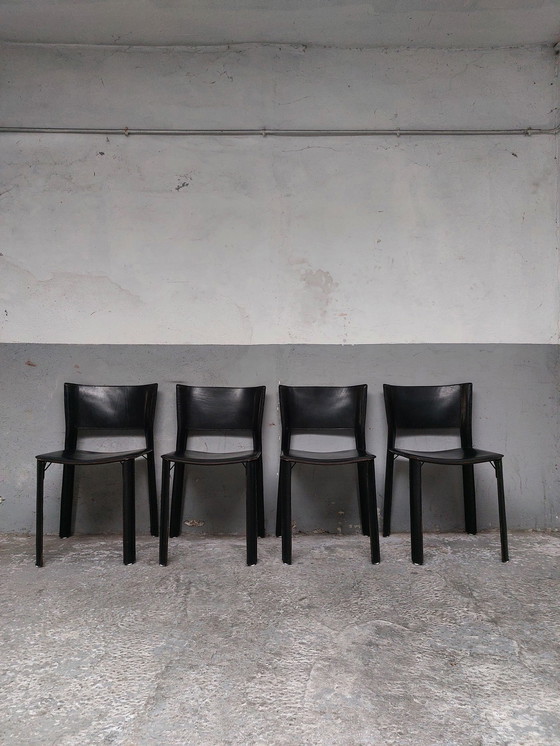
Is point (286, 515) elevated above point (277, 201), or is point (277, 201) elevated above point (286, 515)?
point (277, 201)

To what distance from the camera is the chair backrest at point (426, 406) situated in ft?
8.92

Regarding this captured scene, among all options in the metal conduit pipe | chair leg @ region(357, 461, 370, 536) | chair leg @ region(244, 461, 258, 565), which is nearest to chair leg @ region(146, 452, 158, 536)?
chair leg @ region(244, 461, 258, 565)

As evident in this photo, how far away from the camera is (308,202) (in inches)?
114

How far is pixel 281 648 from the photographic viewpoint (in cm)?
163

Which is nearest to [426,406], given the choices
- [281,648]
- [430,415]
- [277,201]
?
[430,415]

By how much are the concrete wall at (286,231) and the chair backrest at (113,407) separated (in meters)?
0.17

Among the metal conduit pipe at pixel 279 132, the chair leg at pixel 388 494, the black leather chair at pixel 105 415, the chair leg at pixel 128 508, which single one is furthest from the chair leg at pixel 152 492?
the metal conduit pipe at pixel 279 132

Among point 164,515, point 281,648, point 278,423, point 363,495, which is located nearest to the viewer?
point 281,648

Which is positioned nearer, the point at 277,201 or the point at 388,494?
the point at 388,494

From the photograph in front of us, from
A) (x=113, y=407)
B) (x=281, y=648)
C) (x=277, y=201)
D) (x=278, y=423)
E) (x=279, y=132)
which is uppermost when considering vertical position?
(x=279, y=132)

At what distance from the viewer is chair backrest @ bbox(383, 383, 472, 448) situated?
2.72 meters

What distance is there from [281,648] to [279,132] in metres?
2.59

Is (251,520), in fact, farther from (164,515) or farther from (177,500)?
(177,500)

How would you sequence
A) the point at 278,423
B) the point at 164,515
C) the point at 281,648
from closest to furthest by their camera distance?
the point at 281,648, the point at 164,515, the point at 278,423
